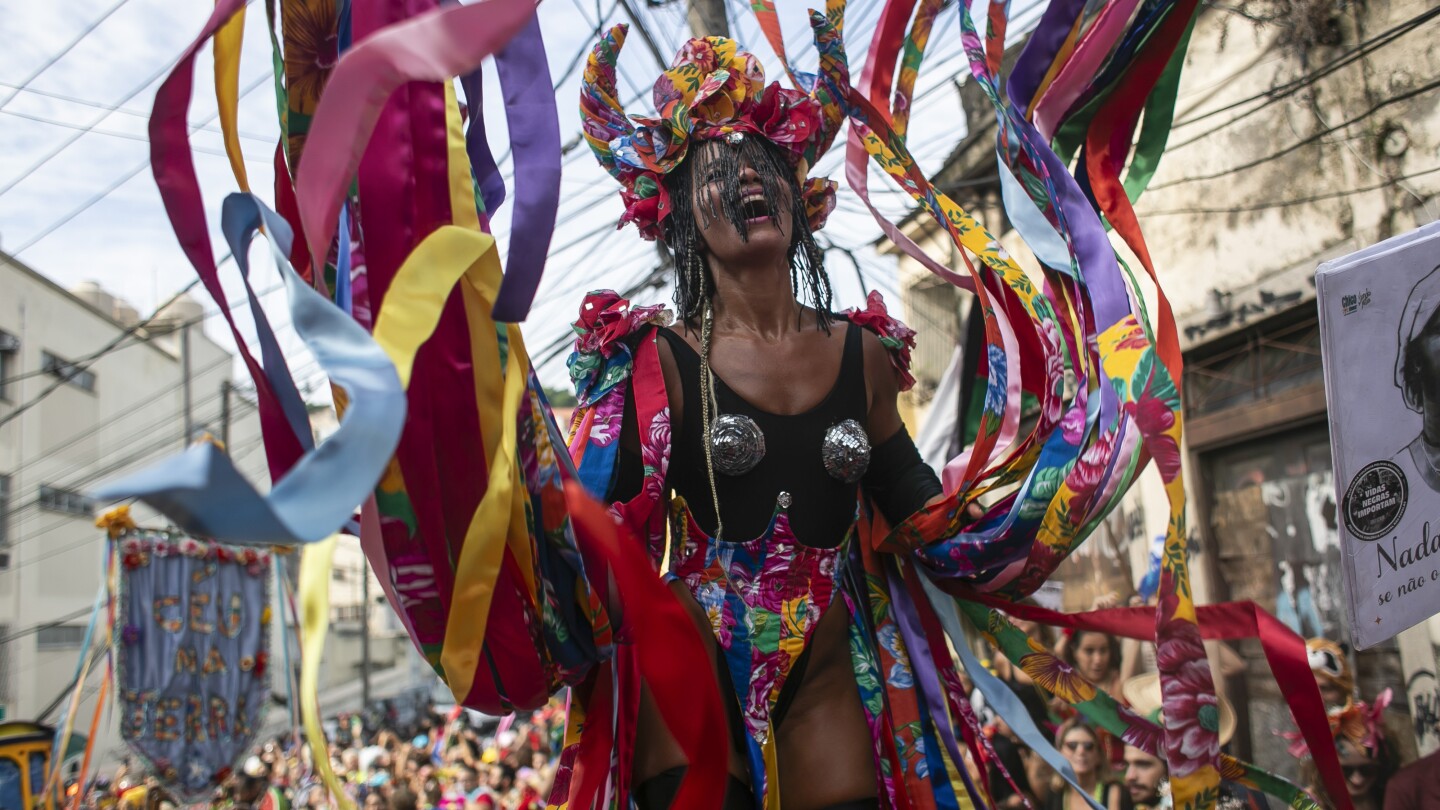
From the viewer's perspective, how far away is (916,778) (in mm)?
2234

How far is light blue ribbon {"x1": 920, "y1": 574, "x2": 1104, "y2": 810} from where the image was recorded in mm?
2324

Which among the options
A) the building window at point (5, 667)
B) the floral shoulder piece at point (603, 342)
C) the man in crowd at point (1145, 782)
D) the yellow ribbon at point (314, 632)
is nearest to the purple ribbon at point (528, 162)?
the yellow ribbon at point (314, 632)

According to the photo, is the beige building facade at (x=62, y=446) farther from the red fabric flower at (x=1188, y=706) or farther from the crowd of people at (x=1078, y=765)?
the red fabric flower at (x=1188, y=706)

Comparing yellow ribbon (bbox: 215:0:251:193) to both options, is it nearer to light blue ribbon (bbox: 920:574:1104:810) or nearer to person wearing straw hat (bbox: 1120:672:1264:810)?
light blue ribbon (bbox: 920:574:1104:810)

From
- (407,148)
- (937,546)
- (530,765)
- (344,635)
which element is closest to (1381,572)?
(937,546)

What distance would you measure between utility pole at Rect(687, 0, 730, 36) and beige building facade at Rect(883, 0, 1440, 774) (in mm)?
1651

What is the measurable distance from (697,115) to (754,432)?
70 centimetres

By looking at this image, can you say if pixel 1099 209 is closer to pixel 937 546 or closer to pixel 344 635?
pixel 937 546

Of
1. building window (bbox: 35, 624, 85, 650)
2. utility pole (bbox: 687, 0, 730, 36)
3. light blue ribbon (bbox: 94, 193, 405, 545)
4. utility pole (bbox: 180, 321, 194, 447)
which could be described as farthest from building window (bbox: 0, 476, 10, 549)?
light blue ribbon (bbox: 94, 193, 405, 545)

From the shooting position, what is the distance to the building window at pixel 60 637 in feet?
74.8

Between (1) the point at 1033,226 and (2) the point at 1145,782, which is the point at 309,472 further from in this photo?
(2) the point at 1145,782

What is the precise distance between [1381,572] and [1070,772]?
0.67 m

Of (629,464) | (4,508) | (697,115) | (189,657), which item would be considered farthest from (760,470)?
(4,508)

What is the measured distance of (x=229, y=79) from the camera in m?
1.68
